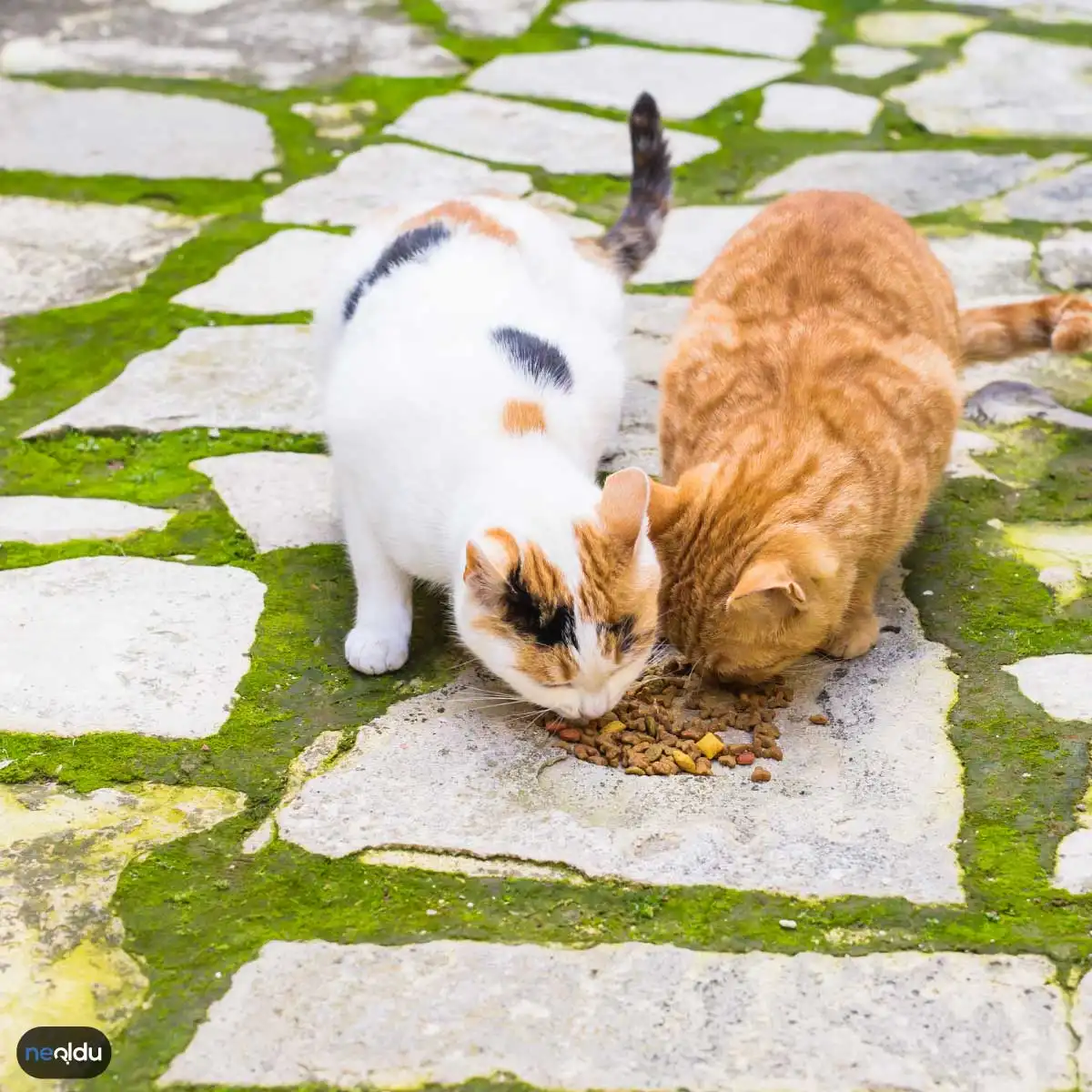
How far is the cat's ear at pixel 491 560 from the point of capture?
2.53 meters

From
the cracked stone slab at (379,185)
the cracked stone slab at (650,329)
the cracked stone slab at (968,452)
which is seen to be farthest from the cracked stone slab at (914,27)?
the cracked stone slab at (968,452)

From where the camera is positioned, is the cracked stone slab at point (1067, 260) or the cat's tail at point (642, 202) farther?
the cracked stone slab at point (1067, 260)

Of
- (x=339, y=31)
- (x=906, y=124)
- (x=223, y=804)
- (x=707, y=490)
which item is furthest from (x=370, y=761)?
(x=339, y=31)

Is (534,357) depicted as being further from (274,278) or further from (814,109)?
(814,109)

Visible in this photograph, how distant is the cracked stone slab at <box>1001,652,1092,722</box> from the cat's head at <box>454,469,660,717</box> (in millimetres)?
840

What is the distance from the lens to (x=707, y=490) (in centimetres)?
295

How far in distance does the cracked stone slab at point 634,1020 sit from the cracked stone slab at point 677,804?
218 millimetres

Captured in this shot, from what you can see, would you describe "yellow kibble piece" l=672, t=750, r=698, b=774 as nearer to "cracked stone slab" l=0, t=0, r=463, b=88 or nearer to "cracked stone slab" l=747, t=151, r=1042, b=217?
"cracked stone slab" l=747, t=151, r=1042, b=217

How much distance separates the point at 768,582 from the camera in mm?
2590

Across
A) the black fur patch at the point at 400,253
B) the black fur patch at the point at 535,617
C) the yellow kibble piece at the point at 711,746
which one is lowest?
the yellow kibble piece at the point at 711,746

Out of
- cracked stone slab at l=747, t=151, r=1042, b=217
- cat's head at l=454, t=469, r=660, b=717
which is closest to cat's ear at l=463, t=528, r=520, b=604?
cat's head at l=454, t=469, r=660, b=717

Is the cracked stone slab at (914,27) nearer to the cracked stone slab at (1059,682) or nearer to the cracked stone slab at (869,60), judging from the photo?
the cracked stone slab at (869,60)

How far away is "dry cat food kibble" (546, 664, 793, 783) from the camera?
2.71 metres

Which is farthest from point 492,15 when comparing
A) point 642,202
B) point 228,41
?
point 642,202
